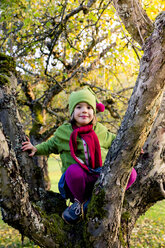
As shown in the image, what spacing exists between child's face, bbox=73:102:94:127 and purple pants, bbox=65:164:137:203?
53 cm

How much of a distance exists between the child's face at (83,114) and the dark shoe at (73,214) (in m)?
0.83

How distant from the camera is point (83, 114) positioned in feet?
7.62

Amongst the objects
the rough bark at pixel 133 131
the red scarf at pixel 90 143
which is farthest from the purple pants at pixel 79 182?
the rough bark at pixel 133 131

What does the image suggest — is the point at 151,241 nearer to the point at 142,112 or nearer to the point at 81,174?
the point at 81,174

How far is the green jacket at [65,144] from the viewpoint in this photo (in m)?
2.25

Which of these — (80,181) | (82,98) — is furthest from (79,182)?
(82,98)

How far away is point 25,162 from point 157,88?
1.33 metres

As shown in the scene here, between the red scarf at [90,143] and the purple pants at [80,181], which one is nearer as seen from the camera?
the purple pants at [80,181]

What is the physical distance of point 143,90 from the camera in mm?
1540

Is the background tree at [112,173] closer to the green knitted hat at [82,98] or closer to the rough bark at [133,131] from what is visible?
the rough bark at [133,131]

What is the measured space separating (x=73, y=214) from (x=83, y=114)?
1002 mm

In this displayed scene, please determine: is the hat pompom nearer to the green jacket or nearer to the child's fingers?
the green jacket

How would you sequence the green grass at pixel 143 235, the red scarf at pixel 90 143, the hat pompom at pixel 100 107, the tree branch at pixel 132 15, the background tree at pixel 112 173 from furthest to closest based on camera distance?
1. the green grass at pixel 143 235
2. the hat pompom at pixel 100 107
3. the tree branch at pixel 132 15
4. the red scarf at pixel 90 143
5. the background tree at pixel 112 173

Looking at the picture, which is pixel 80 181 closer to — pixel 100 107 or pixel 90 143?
pixel 90 143
